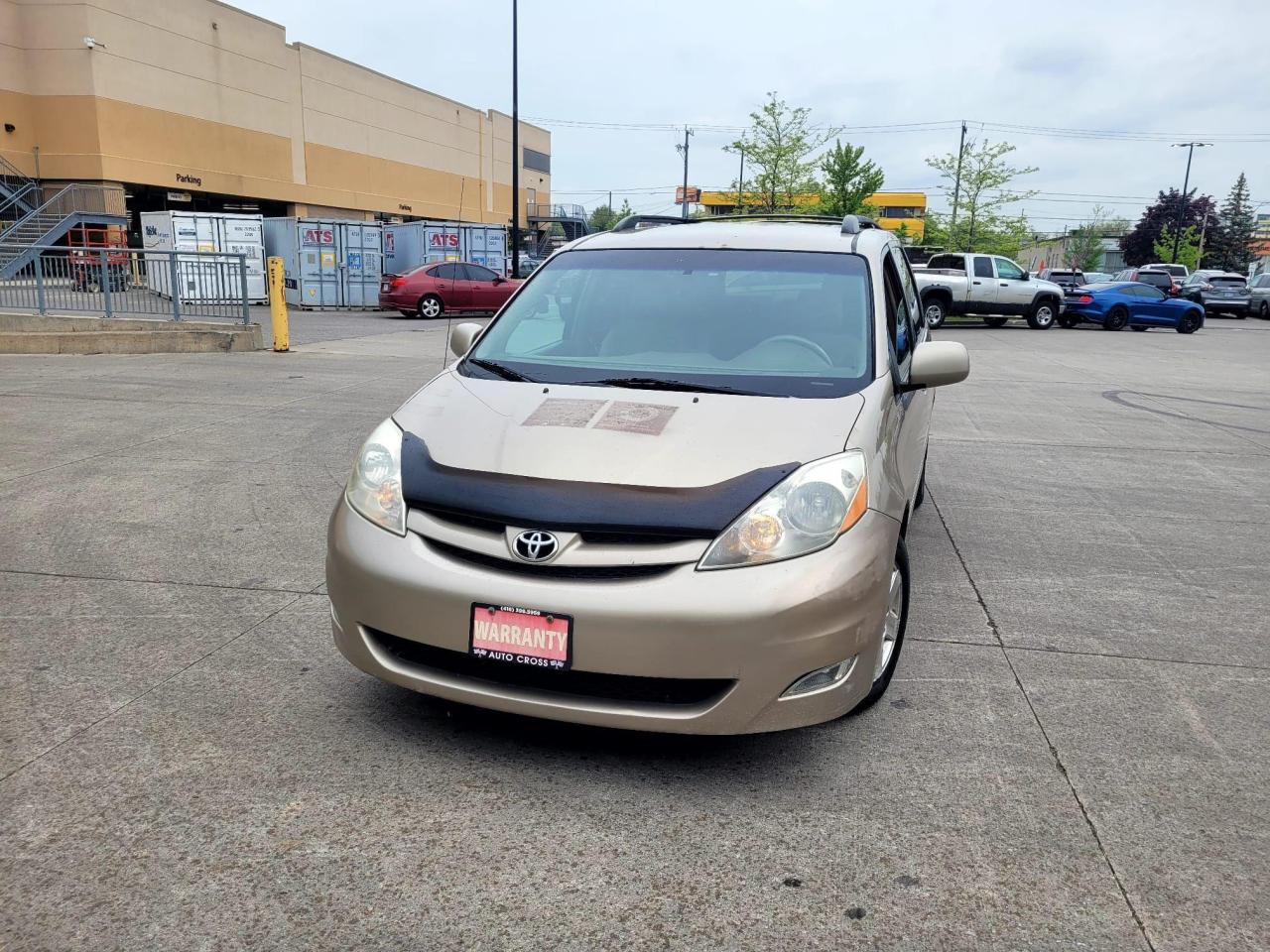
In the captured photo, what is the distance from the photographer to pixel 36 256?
15547 mm

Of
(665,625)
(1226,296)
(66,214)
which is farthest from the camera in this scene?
(1226,296)

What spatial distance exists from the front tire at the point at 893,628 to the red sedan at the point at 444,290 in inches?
842

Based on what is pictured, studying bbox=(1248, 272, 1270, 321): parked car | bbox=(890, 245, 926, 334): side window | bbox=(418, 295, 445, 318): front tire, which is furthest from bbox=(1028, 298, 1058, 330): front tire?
bbox=(890, 245, 926, 334): side window

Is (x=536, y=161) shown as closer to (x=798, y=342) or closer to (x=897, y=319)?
(x=897, y=319)

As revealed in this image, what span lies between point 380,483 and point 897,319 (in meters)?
2.48

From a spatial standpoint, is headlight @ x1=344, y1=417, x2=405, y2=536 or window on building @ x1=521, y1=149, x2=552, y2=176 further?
window on building @ x1=521, y1=149, x2=552, y2=176

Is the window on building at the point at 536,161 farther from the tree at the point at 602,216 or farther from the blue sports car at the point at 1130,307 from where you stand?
the blue sports car at the point at 1130,307

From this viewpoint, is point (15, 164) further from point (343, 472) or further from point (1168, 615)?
point (1168, 615)

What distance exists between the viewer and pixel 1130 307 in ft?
90.3

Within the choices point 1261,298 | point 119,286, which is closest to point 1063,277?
point 1261,298

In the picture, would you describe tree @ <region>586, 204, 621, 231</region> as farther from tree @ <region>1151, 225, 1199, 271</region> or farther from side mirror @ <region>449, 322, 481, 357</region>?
side mirror @ <region>449, 322, 481, 357</region>

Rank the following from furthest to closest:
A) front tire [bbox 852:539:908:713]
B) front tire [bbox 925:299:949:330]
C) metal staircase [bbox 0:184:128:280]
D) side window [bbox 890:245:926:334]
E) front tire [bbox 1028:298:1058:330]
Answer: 1. metal staircase [bbox 0:184:128:280]
2. front tire [bbox 1028:298:1058:330]
3. front tire [bbox 925:299:949:330]
4. side window [bbox 890:245:926:334]
5. front tire [bbox 852:539:908:713]

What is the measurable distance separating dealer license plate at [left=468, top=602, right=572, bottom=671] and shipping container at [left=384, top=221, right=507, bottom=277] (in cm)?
2596

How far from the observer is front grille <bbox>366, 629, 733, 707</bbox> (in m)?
2.91
